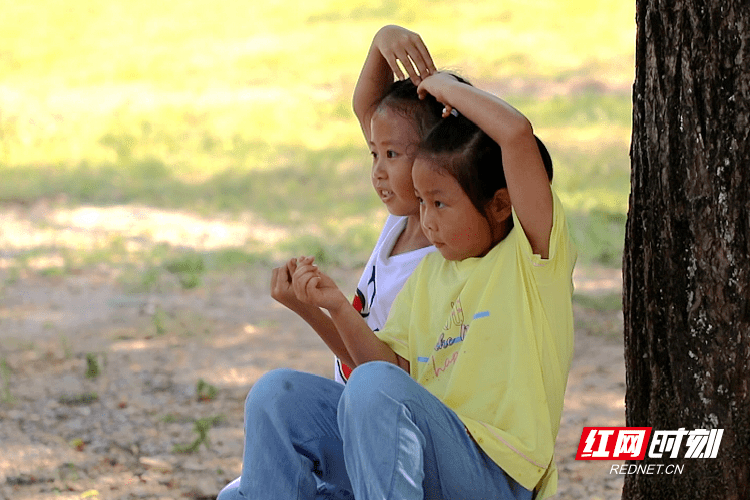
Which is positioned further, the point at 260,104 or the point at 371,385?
the point at 260,104

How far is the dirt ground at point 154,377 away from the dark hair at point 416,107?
147cm

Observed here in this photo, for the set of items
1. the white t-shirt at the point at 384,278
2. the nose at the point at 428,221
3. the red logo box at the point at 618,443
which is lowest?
the red logo box at the point at 618,443

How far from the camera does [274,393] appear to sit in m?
2.38

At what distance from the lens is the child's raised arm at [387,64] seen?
2578 mm

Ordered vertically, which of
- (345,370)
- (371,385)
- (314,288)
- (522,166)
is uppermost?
(522,166)

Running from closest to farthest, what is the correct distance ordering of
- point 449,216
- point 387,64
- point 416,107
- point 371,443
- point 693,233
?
point 371,443, point 693,233, point 449,216, point 416,107, point 387,64

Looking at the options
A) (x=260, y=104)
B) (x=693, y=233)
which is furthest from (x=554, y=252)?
(x=260, y=104)

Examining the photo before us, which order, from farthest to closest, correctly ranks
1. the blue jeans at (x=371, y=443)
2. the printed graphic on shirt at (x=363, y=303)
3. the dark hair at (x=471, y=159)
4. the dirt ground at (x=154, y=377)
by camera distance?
the dirt ground at (x=154, y=377), the printed graphic on shirt at (x=363, y=303), the dark hair at (x=471, y=159), the blue jeans at (x=371, y=443)

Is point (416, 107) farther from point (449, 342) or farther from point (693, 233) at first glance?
point (693, 233)

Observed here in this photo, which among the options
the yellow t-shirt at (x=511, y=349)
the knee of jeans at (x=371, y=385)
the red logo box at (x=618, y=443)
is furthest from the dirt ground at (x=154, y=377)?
the knee of jeans at (x=371, y=385)

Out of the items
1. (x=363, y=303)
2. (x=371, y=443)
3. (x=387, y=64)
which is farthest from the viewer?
(x=387, y=64)

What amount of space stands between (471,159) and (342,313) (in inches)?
18.9

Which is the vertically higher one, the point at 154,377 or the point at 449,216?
the point at 449,216

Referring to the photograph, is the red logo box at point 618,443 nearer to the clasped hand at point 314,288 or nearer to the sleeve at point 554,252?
the sleeve at point 554,252
